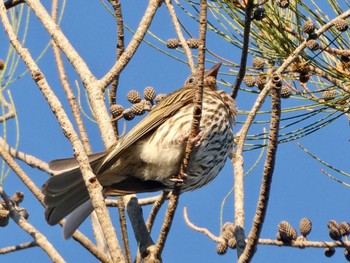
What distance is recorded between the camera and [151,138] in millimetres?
2969

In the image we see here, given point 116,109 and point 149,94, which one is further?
point 149,94

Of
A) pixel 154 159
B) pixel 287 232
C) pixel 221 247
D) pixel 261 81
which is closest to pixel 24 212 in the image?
pixel 154 159

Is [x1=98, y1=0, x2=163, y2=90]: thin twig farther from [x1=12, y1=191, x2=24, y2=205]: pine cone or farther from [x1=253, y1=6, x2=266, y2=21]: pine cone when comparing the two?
[x1=12, y1=191, x2=24, y2=205]: pine cone

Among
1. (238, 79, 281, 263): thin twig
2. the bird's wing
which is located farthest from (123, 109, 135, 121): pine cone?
(238, 79, 281, 263): thin twig

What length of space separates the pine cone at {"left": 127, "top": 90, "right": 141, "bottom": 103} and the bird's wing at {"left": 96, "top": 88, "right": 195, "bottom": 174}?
0.11m

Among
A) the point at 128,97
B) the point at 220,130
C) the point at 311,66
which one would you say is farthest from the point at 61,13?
the point at 311,66

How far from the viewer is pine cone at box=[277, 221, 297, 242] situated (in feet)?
7.37

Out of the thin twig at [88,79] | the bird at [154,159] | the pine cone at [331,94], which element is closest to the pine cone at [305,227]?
the bird at [154,159]

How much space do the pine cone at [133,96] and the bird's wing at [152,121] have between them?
0.11 meters

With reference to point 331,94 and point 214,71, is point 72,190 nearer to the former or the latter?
point 214,71

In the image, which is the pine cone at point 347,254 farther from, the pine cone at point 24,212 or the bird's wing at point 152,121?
the pine cone at point 24,212

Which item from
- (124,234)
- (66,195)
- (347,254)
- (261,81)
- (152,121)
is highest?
(261,81)

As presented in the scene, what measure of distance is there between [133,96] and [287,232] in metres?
0.86

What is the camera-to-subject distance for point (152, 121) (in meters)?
2.92
